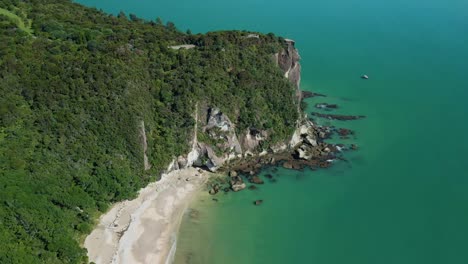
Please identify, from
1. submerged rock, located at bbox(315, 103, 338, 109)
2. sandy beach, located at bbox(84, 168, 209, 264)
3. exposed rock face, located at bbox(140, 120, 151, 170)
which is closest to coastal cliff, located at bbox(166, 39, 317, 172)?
sandy beach, located at bbox(84, 168, 209, 264)

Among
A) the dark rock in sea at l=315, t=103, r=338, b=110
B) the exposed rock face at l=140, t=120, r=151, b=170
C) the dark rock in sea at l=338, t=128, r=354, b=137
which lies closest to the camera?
the exposed rock face at l=140, t=120, r=151, b=170

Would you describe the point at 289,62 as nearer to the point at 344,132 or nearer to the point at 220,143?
the point at 344,132

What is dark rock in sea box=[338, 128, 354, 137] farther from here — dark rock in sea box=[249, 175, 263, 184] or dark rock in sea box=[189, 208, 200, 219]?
dark rock in sea box=[189, 208, 200, 219]

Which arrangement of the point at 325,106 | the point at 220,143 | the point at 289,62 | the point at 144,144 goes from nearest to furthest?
the point at 144,144 → the point at 220,143 → the point at 289,62 → the point at 325,106

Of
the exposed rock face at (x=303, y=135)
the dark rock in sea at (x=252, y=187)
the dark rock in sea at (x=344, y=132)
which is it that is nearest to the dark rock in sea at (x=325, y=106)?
the dark rock in sea at (x=344, y=132)

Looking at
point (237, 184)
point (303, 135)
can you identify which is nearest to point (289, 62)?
point (303, 135)

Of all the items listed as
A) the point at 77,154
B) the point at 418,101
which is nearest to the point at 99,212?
the point at 77,154
